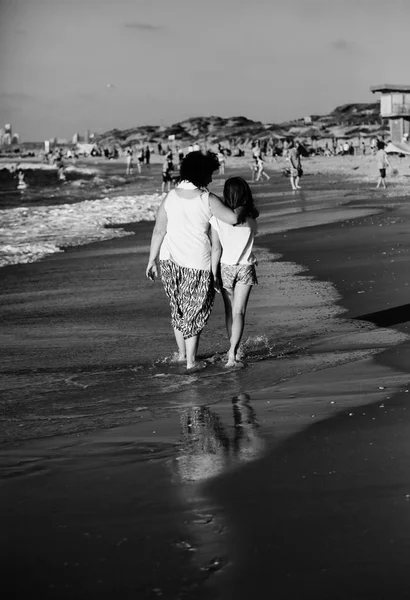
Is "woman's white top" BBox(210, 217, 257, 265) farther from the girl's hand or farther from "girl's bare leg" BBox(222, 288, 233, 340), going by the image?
"girl's bare leg" BBox(222, 288, 233, 340)

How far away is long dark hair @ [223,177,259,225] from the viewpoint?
266 inches

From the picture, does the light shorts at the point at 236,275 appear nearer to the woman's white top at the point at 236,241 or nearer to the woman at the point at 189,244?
the woman's white top at the point at 236,241

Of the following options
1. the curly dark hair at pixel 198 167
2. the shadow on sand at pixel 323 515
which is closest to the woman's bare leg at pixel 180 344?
the curly dark hair at pixel 198 167

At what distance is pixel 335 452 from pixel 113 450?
1.07m

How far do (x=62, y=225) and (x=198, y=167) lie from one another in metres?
17.7

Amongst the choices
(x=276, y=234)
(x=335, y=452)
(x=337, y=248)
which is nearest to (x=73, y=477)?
(x=335, y=452)

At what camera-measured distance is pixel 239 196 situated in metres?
6.77

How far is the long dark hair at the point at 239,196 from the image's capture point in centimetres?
676

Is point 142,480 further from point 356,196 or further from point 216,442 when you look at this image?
point 356,196

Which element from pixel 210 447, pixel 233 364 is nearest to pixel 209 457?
pixel 210 447

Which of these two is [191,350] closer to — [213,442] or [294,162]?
[213,442]

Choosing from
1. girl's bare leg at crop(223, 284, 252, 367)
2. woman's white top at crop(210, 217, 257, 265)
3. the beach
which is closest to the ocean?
the beach

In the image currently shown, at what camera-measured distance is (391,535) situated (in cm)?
337

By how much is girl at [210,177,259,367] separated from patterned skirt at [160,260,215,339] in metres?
0.11
